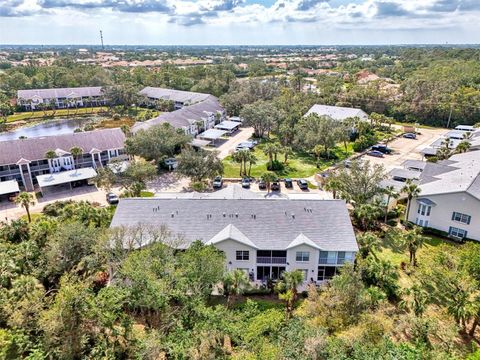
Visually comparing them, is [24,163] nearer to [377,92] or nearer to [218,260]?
[218,260]

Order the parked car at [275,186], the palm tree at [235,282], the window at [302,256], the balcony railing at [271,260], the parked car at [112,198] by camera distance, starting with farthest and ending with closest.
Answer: the parked car at [275,186], the parked car at [112,198], the balcony railing at [271,260], the window at [302,256], the palm tree at [235,282]

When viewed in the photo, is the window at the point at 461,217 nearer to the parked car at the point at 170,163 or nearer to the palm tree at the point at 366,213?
→ the palm tree at the point at 366,213

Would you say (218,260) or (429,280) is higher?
(218,260)

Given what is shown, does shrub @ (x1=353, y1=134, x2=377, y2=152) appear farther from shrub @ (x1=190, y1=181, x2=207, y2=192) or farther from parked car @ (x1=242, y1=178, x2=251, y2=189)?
shrub @ (x1=190, y1=181, x2=207, y2=192)

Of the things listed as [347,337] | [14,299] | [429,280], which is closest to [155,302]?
[14,299]

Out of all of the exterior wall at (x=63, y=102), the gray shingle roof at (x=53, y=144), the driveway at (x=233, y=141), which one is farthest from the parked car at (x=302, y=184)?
the exterior wall at (x=63, y=102)

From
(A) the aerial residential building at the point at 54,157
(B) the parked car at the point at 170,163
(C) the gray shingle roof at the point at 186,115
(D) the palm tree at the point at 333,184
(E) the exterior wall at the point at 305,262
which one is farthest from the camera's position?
(C) the gray shingle roof at the point at 186,115
